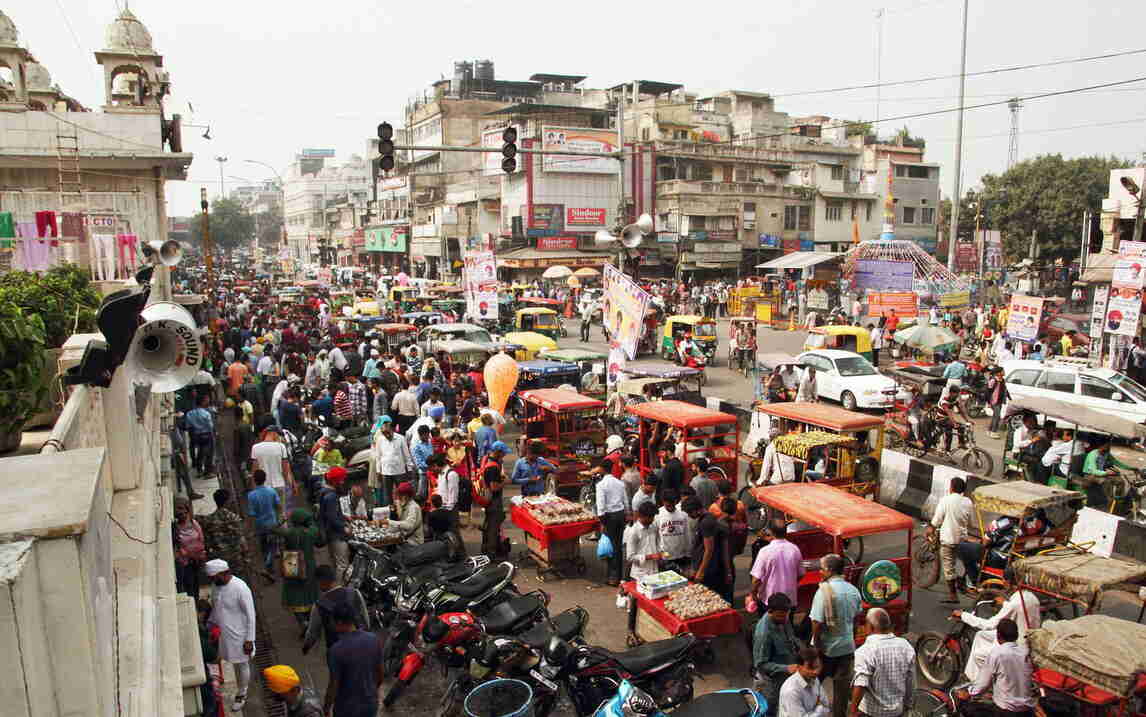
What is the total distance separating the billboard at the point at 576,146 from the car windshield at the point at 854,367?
33.1 meters

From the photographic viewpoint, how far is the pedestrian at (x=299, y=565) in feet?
26.8

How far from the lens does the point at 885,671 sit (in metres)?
5.89

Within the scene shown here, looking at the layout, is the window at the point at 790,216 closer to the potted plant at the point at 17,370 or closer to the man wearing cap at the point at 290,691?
the man wearing cap at the point at 290,691

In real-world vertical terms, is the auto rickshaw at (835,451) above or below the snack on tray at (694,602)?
above

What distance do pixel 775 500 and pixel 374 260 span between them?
261ft

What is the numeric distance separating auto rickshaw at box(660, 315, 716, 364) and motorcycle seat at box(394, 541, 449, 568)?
17.1 metres

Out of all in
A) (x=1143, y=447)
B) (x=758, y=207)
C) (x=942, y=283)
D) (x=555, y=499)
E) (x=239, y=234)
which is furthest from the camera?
(x=239, y=234)

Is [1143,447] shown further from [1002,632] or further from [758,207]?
[758,207]

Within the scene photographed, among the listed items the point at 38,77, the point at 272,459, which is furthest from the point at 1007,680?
the point at 38,77

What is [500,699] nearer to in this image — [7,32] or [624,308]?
[624,308]

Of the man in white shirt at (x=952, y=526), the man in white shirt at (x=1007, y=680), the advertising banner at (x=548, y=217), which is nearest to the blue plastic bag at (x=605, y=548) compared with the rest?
the man in white shirt at (x=952, y=526)

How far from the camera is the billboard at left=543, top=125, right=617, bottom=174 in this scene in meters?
50.3

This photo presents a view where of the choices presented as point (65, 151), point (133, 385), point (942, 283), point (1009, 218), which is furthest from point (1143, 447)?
point (1009, 218)

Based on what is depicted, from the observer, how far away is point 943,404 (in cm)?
1499
